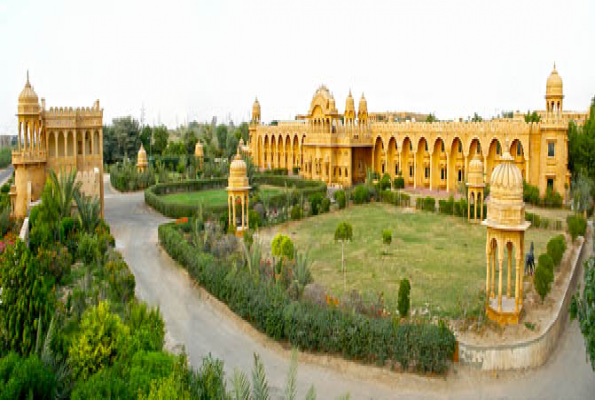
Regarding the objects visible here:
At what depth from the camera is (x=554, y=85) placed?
25531 mm

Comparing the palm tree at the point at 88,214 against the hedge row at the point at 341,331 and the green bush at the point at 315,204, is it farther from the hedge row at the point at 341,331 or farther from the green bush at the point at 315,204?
the green bush at the point at 315,204

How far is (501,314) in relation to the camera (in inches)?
416

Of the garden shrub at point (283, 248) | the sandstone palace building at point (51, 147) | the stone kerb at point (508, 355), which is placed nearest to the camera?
the stone kerb at point (508, 355)

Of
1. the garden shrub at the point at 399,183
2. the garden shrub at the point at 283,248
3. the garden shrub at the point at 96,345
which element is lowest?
the garden shrub at the point at 96,345

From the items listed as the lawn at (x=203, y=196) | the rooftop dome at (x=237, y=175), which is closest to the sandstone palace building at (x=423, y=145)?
the lawn at (x=203, y=196)

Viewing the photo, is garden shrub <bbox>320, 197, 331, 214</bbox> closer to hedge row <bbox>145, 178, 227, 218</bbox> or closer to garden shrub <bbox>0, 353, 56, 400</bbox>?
hedge row <bbox>145, 178, 227, 218</bbox>

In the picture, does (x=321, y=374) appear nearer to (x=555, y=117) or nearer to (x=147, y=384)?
(x=147, y=384)

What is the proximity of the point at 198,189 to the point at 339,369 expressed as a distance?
72.0 feet

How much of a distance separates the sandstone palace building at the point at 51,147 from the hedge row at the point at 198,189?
2964 millimetres

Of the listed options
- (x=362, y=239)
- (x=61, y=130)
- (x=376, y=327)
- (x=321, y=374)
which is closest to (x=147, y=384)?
(x=321, y=374)

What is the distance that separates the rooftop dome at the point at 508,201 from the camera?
408 inches

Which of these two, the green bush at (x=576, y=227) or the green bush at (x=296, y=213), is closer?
the green bush at (x=576, y=227)

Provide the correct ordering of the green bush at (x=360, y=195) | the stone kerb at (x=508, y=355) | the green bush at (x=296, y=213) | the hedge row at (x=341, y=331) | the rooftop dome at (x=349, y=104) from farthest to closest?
the rooftop dome at (x=349, y=104), the green bush at (x=360, y=195), the green bush at (x=296, y=213), the stone kerb at (x=508, y=355), the hedge row at (x=341, y=331)

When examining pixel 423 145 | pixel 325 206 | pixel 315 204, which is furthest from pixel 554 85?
pixel 315 204
